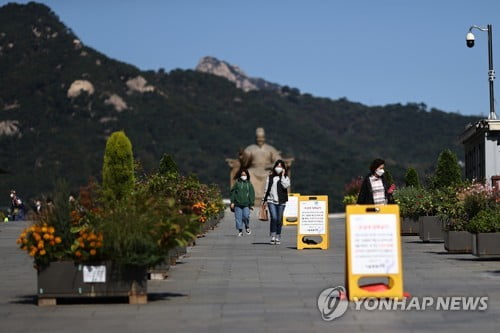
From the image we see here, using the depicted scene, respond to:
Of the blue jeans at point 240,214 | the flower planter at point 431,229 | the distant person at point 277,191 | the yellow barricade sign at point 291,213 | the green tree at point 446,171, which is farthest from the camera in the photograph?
the yellow barricade sign at point 291,213

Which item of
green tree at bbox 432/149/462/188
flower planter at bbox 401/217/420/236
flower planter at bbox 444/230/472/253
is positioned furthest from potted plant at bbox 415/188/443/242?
green tree at bbox 432/149/462/188

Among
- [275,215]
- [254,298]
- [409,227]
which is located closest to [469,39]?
[409,227]

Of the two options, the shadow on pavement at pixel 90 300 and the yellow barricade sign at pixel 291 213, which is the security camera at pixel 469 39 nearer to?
the yellow barricade sign at pixel 291 213

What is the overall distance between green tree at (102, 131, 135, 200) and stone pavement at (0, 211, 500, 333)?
76.2 inches

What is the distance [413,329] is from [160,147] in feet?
481

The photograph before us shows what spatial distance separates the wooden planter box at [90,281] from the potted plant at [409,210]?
52.3ft

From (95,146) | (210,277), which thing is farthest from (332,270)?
(95,146)

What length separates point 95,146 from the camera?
15012 centimetres

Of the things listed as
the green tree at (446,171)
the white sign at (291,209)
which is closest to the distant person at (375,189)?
the green tree at (446,171)

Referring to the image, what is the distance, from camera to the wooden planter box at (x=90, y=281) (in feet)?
49.2

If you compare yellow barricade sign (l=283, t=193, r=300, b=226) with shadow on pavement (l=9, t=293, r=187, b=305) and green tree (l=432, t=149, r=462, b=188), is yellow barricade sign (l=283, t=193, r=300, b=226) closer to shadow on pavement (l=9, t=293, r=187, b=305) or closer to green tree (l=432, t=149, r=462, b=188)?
green tree (l=432, t=149, r=462, b=188)

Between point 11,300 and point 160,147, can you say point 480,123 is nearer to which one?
point 11,300

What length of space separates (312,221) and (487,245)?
6.04 m

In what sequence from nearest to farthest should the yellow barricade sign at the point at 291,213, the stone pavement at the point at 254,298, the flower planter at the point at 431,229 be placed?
the stone pavement at the point at 254,298 < the flower planter at the point at 431,229 < the yellow barricade sign at the point at 291,213
